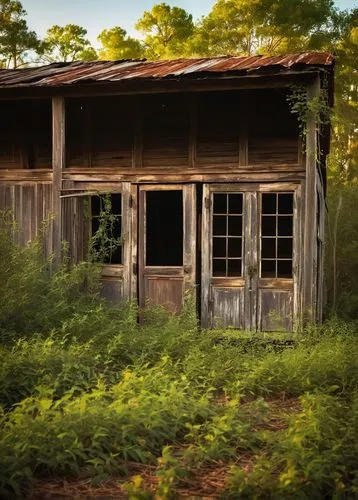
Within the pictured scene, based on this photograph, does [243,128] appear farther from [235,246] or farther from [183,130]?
[235,246]

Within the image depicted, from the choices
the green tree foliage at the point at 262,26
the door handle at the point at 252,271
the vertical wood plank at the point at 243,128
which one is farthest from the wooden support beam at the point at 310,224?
the green tree foliage at the point at 262,26

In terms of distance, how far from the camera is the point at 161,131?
1135 cm

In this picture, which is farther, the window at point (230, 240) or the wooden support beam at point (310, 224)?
the window at point (230, 240)

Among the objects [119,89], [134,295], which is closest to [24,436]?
[134,295]

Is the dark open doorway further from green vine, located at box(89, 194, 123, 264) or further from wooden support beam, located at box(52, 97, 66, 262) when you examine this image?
wooden support beam, located at box(52, 97, 66, 262)

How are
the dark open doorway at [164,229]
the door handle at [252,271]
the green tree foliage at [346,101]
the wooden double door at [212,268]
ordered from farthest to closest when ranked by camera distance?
the green tree foliage at [346,101]
the dark open doorway at [164,229]
the door handle at [252,271]
the wooden double door at [212,268]

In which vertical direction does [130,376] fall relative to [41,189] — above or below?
below

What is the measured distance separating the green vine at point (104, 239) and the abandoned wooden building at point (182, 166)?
0.12 metres

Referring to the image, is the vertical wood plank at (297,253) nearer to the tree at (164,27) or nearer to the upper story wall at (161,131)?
the upper story wall at (161,131)

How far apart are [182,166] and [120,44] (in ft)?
64.4

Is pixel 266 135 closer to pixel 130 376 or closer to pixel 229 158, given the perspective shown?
pixel 229 158

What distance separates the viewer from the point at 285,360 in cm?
812

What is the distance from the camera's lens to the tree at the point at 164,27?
2817cm

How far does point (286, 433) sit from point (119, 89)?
6874 mm
